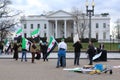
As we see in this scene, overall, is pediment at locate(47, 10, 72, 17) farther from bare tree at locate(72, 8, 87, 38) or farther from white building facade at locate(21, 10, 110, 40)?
bare tree at locate(72, 8, 87, 38)

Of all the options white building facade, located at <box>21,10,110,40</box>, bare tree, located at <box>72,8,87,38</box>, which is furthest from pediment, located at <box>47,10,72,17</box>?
bare tree, located at <box>72,8,87,38</box>

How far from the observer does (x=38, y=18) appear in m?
132

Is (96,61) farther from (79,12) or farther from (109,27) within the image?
(109,27)

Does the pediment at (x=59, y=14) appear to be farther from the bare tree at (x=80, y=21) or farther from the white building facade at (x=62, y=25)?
the bare tree at (x=80, y=21)

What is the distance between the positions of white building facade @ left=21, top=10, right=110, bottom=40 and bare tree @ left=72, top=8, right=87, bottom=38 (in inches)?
256

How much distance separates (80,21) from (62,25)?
18914mm

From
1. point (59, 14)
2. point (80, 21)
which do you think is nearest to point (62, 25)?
point (59, 14)

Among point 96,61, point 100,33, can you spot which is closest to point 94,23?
point 100,33

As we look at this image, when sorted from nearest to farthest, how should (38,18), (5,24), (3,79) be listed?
1. (3,79)
2. (5,24)
3. (38,18)

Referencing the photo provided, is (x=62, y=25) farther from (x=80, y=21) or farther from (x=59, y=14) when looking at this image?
(x=80, y=21)

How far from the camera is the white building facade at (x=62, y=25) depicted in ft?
403

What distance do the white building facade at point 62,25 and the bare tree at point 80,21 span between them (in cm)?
650

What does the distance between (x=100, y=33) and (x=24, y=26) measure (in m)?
28.3

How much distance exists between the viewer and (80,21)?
370 ft
